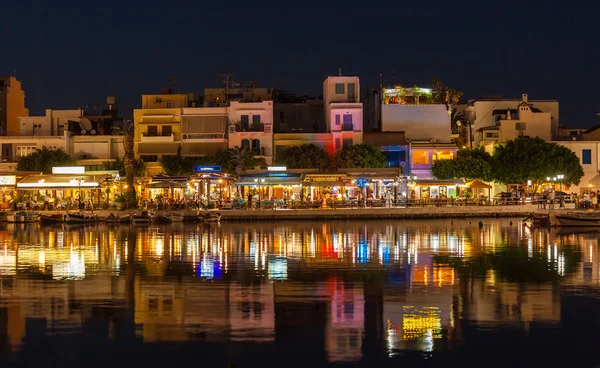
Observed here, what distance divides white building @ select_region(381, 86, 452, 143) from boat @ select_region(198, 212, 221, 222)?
75.6ft

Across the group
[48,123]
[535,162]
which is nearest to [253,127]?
[48,123]

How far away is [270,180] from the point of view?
65.1 m

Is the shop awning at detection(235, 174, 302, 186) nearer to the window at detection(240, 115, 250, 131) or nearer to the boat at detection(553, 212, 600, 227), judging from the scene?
the window at detection(240, 115, 250, 131)

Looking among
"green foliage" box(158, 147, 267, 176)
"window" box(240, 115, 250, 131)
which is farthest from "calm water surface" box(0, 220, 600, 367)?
"window" box(240, 115, 250, 131)

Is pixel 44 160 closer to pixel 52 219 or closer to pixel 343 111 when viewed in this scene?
pixel 52 219

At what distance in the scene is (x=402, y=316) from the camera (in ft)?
61.7

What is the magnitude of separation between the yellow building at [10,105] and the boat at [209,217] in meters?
32.4

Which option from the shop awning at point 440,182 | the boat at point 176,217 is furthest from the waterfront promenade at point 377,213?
the shop awning at point 440,182

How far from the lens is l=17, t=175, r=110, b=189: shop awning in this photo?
6400cm

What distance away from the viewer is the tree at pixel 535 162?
66.9 m

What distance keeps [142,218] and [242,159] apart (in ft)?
42.3

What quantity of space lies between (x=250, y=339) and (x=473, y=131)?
67.7 meters

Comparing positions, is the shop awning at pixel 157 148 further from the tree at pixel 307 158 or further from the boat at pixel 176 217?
the boat at pixel 176 217

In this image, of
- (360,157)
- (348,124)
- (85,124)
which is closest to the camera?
(360,157)
